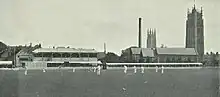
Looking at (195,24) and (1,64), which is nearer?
(1,64)

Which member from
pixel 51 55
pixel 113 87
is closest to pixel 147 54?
pixel 51 55

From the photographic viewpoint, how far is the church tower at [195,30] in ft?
8.00

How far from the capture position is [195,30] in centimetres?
261

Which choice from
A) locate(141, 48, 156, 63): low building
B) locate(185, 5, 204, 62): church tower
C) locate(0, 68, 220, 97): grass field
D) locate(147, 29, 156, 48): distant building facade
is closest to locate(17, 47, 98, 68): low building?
locate(0, 68, 220, 97): grass field

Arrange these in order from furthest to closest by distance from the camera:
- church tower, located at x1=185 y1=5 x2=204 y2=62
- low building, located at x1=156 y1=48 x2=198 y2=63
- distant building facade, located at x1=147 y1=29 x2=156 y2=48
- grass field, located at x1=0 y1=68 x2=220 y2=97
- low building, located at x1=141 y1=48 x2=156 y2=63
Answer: low building, located at x1=141 y1=48 x2=156 y2=63, low building, located at x1=156 y1=48 x2=198 y2=63, distant building facade, located at x1=147 y1=29 x2=156 y2=48, church tower, located at x1=185 y1=5 x2=204 y2=62, grass field, located at x1=0 y1=68 x2=220 y2=97

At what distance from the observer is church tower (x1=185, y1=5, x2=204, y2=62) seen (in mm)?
2439

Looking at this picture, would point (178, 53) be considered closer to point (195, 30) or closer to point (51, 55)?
point (51, 55)

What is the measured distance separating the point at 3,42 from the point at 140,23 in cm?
148

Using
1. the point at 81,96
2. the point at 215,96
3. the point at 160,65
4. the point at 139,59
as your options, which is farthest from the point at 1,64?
the point at 139,59

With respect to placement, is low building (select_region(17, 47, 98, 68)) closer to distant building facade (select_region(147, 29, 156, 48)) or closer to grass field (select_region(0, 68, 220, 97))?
grass field (select_region(0, 68, 220, 97))

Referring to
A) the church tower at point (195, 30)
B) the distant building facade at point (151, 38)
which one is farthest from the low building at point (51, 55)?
the church tower at point (195, 30)

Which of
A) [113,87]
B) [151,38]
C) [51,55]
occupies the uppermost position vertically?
[151,38]

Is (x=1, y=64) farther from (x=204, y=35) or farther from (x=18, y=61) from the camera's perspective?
(x=204, y=35)

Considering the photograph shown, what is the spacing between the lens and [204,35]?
2305 millimetres
